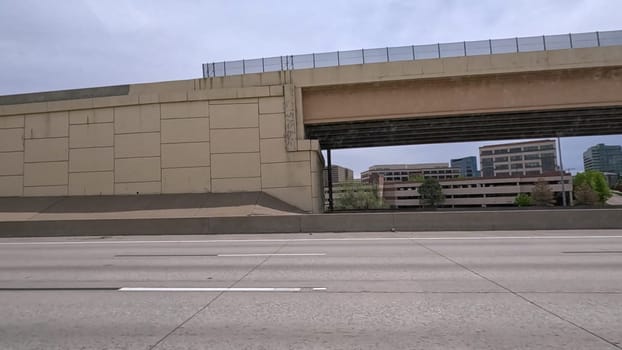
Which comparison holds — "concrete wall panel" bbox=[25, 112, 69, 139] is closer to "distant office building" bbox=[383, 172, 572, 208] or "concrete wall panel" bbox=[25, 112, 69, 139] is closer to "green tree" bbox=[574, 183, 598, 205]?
"green tree" bbox=[574, 183, 598, 205]

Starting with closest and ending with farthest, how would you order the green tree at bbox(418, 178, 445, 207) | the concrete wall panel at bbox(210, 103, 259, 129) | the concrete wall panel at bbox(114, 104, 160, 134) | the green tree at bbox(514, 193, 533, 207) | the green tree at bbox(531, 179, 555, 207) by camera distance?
the concrete wall panel at bbox(210, 103, 259, 129)
the concrete wall panel at bbox(114, 104, 160, 134)
the green tree at bbox(531, 179, 555, 207)
the green tree at bbox(514, 193, 533, 207)
the green tree at bbox(418, 178, 445, 207)

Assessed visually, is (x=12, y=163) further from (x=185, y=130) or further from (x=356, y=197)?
(x=356, y=197)

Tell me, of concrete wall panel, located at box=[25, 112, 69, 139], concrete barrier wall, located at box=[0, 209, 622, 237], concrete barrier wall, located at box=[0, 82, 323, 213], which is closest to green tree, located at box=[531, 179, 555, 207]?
concrete barrier wall, located at box=[0, 209, 622, 237]

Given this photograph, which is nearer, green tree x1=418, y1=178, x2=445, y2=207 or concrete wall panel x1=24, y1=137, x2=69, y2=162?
concrete wall panel x1=24, y1=137, x2=69, y2=162

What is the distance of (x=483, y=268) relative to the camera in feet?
29.7

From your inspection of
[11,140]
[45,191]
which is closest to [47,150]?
[45,191]

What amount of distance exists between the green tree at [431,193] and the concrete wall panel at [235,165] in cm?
11070

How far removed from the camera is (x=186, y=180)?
84.8 ft

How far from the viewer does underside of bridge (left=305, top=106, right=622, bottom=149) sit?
2761 cm

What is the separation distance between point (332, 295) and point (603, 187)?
A: 453 ft

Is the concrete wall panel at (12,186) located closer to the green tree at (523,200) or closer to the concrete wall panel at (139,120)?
the concrete wall panel at (139,120)

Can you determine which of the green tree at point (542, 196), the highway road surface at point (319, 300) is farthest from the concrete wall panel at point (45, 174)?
the green tree at point (542, 196)

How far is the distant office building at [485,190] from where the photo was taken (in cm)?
11781

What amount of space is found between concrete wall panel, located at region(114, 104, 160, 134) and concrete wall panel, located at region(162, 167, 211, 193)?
297 cm
